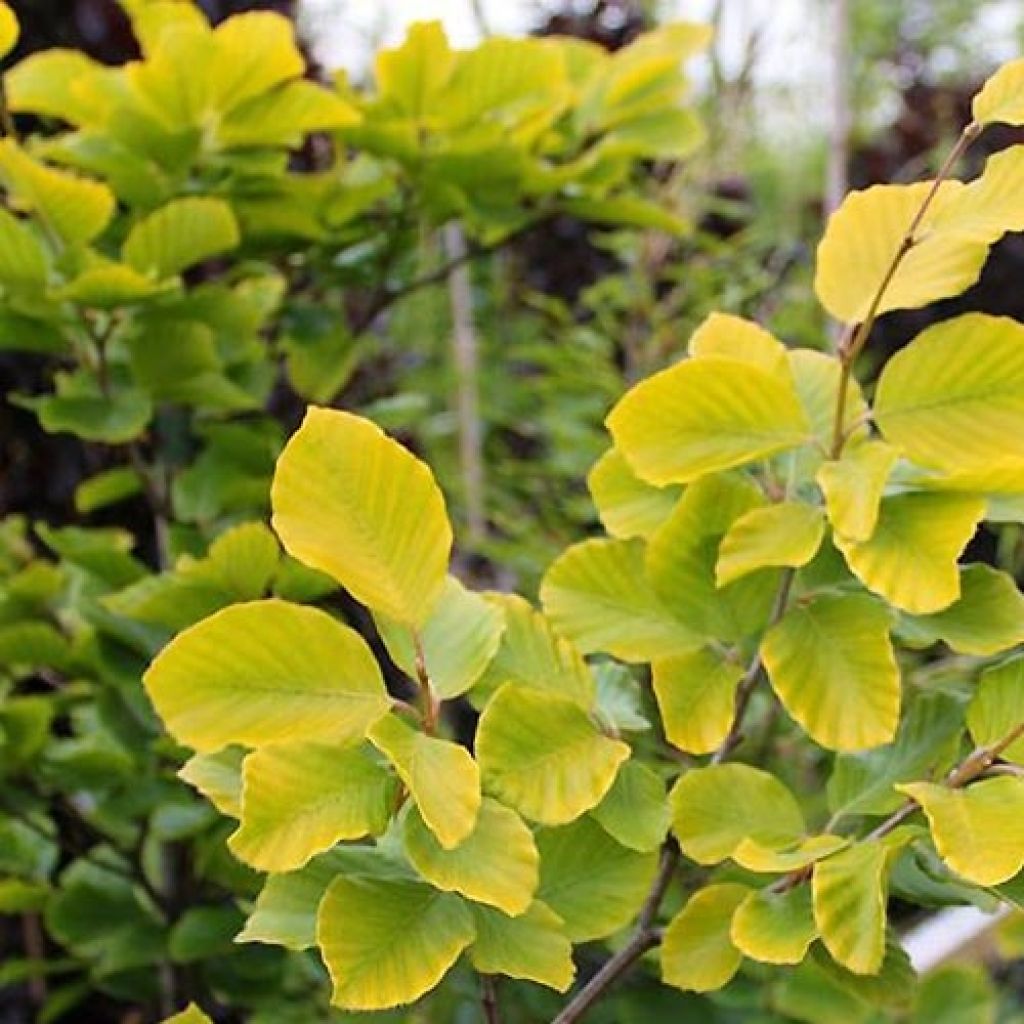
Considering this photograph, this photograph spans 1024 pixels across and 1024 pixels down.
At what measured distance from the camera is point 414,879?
2.08 feet

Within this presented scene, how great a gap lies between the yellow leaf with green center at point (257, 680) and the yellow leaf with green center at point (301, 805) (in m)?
0.01

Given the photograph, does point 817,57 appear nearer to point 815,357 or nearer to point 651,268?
point 651,268

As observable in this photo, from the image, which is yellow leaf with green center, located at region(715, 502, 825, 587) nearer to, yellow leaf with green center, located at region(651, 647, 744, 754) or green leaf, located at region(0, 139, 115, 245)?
yellow leaf with green center, located at region(651, 647, 744, 754)

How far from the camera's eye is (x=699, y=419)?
2.14 feet

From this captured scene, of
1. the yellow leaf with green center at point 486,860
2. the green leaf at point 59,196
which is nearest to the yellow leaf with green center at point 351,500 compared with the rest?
the yellow leaf with green center at point 486,860

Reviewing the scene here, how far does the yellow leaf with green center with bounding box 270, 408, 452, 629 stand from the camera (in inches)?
22.6

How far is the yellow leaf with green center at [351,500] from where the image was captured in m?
0.58

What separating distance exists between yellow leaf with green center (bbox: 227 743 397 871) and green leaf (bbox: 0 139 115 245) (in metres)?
0.52

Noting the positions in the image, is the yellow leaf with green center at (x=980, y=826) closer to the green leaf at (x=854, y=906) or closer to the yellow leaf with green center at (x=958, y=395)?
the green leaf at (x=854, y=906)

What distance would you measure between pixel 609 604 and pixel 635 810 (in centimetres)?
10

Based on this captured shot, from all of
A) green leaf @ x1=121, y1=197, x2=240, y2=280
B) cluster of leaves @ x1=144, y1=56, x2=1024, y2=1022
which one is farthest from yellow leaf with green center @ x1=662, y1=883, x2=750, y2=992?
green leaf @ x1=121, y1=197, x2=240, y2=280

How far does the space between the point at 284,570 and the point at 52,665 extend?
285mm

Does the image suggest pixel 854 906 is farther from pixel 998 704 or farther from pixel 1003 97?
pixel 1003 97

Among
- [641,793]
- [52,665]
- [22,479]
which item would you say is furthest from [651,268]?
[641,793]
